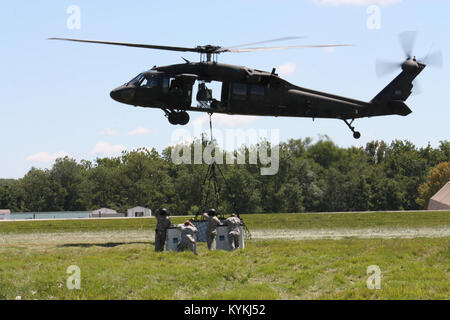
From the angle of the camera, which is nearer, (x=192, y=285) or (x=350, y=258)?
(x=192, y=285)

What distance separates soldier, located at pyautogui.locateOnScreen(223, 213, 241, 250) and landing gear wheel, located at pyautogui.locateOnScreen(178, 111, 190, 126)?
7679 millimetres

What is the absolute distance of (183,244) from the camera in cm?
2294

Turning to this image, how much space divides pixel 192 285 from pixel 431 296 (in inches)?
260

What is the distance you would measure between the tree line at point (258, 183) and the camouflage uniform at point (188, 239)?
4249 centimetres

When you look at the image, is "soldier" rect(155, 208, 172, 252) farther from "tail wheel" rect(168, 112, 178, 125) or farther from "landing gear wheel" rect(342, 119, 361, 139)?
"landing gear wheel" rect(342, 119, 361, 139)

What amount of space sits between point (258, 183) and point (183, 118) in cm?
7223

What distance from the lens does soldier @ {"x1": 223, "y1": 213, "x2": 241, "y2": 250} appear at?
80.4 ft

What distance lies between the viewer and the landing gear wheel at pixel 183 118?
100 feet

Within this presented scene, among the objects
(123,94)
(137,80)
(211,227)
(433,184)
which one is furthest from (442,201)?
(211,227)

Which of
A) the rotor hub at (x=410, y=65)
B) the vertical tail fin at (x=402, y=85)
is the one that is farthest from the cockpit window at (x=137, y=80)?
the rotor hub at (x=410, y=65)
